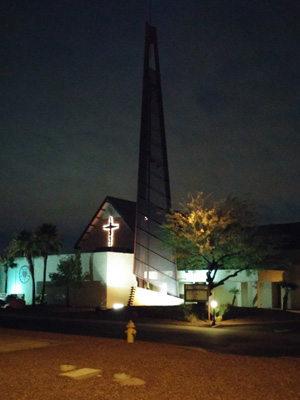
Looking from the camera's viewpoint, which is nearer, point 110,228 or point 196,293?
point 196,293

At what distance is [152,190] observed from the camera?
144 feet

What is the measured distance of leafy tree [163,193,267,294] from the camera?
35.3 metres

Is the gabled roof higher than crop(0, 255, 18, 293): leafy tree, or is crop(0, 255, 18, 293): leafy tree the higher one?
the gabled roof

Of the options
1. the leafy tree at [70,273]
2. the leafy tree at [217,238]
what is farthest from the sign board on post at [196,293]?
the leafy tree at [70,273]

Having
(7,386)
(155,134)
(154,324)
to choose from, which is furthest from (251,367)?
(155,134)

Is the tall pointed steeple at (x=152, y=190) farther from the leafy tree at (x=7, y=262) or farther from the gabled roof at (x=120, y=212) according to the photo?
the leafy tree at (x=7, y=262)

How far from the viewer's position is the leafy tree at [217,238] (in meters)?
35.3

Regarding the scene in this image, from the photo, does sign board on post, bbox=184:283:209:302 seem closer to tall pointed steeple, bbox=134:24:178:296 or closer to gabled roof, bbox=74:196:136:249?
tall pointed steeple, bbox=134:24:178:296

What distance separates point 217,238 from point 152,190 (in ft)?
32.1

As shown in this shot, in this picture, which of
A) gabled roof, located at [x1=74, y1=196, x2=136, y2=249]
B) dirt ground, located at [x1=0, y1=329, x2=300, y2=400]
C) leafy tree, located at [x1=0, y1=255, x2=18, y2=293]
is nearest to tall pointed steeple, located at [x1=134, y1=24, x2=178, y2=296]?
gabled roof, located at [x1=74, y1=196, x2=136, y2=249]

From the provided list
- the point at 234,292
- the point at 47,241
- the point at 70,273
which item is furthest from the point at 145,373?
the point at 47,241

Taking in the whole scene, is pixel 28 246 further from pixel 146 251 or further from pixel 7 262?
pixel 146 251

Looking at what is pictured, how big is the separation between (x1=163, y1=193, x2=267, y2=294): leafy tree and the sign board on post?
550cm

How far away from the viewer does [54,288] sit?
2057 inches
